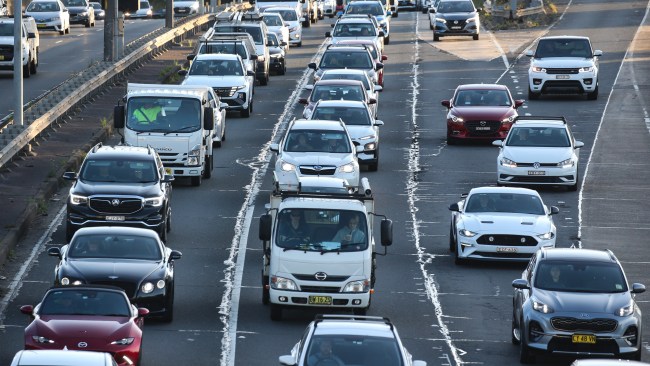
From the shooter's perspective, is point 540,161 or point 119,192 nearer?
point 119,192

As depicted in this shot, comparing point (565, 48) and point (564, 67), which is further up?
point (565, 48)

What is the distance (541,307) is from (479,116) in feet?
72.8

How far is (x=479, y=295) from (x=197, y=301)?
15.6ft

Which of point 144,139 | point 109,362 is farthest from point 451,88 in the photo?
point 109,362

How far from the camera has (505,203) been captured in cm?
3141

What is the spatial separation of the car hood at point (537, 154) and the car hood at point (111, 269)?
14.6m

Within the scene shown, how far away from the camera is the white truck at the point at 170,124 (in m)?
37.4

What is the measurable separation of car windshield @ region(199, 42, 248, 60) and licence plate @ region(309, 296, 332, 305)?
29607 mm

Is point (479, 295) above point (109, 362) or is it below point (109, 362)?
below

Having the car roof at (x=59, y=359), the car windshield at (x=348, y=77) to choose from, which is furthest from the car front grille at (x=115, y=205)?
the car windshield at (x=348, y=77)

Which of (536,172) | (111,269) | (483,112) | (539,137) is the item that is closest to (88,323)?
(111,269)

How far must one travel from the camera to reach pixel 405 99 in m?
55.3

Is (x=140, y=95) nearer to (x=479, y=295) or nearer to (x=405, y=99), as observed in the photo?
(x=479, y=295)

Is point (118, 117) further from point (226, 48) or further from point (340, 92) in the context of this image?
point (226, 48)
